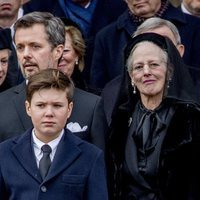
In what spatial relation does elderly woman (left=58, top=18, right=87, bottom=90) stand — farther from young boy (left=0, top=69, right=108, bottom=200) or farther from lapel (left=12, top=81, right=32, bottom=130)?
young boy (left=0, top=69, right=108, bottom=200)

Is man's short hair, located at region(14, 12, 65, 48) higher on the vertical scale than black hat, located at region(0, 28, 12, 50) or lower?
higher

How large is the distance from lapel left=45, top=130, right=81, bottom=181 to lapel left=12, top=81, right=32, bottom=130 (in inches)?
16.2

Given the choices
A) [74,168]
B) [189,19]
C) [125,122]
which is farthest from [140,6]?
[74,168]

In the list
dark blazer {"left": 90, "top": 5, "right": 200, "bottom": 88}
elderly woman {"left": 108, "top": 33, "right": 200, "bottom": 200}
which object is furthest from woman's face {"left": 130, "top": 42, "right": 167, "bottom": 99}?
dark blazer {"left": 90, "top": 5, "right": 200, "bottom": 88}

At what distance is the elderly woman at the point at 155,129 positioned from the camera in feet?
19.1

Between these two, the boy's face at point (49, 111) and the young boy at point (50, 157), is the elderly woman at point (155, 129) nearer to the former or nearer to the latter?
the young boy at point (50, 157)

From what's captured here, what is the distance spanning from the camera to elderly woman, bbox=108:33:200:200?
19.1 feet

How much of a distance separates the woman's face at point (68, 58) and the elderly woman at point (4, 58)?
15.5 inches

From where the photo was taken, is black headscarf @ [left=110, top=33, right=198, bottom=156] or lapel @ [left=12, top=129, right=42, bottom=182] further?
black headscarf @ [left=110, top=33, right=198, bottom=156]

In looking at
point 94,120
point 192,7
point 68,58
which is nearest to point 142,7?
point 192,7

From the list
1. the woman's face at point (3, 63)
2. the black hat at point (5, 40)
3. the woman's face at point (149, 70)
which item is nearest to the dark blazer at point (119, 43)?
the black hat at point (5, 40)

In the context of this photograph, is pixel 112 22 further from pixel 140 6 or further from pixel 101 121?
pixel 101 121

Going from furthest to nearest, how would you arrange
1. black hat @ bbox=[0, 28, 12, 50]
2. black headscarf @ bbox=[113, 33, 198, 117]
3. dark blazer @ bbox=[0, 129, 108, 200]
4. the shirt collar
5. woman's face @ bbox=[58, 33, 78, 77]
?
1. woman's face @ bbox=[58, 33, 78, 77]
2. black hat @ bbox=[0, 28, 12, 50]
3. black headscarf @ bbox=[113, 33, 198, 117]
4. the shirt collar
5. dark blazer @ bbox=[0, 129, 108, 200]

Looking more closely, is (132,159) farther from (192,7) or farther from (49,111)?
(192,7)
